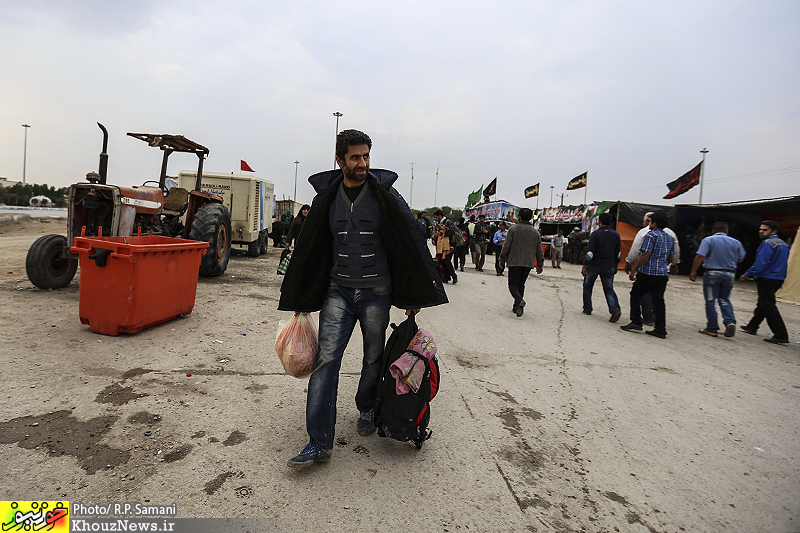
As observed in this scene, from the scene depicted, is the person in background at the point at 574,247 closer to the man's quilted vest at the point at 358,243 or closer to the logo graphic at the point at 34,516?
the man's quilted vest at the point at 358,243

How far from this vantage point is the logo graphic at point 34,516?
2135 mm

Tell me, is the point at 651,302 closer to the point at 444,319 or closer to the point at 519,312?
the point at 519,312

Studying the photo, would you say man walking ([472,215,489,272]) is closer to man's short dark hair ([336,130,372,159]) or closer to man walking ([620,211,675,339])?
man walking ([620,211,675,339])

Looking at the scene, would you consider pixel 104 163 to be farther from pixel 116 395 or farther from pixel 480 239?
pixel 480 239

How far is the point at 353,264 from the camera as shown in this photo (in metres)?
2.77

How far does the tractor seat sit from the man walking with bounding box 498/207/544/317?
23.9 ft

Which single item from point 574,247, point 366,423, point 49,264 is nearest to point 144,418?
point 366,423

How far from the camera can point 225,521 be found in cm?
214

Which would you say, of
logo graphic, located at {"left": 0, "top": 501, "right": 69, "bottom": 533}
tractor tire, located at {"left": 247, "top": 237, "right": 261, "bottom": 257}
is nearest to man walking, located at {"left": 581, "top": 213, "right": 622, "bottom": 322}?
logo graphic, located at {"left": 0, "top": 501, "right": 69, "bottom": 533}

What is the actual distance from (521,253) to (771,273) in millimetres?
3797

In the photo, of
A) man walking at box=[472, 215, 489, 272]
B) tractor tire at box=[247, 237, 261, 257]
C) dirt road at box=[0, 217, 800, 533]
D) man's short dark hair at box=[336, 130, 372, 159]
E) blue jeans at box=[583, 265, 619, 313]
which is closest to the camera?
dirt road at box=[0, 217, 800, 533]

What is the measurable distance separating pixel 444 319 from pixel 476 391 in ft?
10.1

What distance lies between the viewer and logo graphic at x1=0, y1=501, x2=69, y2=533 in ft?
7.00

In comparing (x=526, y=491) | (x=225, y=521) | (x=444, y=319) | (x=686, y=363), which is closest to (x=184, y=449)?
(x=225, y=521)
